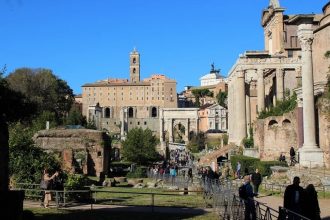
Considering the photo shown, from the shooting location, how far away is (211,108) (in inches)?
6240

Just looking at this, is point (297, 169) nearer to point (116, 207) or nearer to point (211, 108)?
point (116, 207)

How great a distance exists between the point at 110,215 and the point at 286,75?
133 feet

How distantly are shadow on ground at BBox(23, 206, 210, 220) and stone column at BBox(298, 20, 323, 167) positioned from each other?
42.4 feet

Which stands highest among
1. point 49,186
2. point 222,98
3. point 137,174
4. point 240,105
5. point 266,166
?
point 222,98

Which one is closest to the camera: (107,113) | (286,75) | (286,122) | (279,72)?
(286,122)

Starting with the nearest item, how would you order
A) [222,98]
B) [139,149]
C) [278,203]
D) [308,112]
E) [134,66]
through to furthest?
1. [278,203]
2. [308,112]
3. [139,149]
4. [222,98]
5. [134,66]

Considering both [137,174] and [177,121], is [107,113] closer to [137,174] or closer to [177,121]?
[177,121]

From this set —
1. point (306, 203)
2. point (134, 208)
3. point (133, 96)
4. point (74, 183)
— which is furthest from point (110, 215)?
point (133, 96)

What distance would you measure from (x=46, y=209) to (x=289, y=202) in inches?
316

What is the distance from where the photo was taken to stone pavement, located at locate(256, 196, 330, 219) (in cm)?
1551

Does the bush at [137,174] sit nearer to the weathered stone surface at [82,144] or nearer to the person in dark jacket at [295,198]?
the weathered stone surface at [82,144]

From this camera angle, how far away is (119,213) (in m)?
15.1

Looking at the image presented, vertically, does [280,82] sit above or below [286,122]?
above

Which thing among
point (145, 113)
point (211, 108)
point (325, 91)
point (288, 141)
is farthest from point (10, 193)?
point (145, 113)
